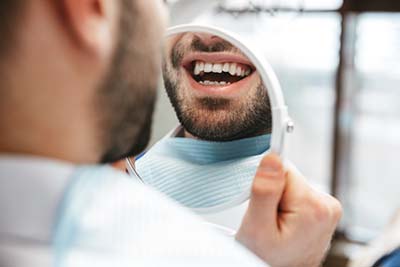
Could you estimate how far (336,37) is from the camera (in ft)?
8.43

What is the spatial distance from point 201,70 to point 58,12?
39cm

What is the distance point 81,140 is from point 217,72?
0.36m

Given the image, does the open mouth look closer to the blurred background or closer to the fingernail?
the fingernail

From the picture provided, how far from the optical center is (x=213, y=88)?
842 millimetres

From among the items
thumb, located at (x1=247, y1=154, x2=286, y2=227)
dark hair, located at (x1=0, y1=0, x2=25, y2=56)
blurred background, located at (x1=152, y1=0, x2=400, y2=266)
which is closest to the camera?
dark hair, located at (x1=0, y1=0, x2=25, y2=56)

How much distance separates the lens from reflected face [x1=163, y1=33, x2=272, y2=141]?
0.83m

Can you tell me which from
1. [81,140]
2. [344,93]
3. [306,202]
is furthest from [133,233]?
[344,93]

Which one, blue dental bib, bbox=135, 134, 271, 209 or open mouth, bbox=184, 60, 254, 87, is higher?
open mouth, bbox=184, 60, 254, 87

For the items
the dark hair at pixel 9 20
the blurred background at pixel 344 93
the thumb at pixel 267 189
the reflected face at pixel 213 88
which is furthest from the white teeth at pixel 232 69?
the blurred background at pixel 344 93

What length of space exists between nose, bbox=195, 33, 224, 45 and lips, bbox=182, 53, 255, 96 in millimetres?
18

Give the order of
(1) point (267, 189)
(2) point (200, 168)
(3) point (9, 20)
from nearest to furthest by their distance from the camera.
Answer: (3) point (9, 20), (1) point (267, 189), (2) point (200, 168)

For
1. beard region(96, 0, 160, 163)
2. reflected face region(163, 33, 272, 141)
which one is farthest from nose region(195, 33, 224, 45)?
beard region(96, 0, 160, 163)

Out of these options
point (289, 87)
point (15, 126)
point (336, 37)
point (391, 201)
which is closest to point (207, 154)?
point (15, 126)

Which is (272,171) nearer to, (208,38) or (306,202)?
(306,202)
